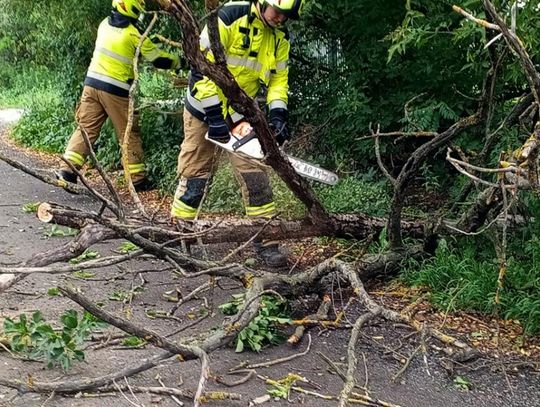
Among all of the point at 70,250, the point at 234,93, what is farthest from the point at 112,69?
the point at 70,250

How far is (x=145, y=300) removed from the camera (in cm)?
422

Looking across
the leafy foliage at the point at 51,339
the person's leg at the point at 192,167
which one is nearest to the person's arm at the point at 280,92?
the person's leg at the point at 192,167

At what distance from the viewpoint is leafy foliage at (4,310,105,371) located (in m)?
3.09

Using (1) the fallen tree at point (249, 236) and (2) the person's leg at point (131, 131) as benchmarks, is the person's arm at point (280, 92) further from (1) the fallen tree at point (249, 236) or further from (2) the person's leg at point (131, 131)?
(2) the person's leg at point (131, 131)

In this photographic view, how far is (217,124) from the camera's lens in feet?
15.6

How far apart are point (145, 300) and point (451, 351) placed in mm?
1828

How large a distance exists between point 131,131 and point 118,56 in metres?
0.81

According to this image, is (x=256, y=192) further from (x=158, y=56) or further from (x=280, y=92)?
(x=158, y=56)

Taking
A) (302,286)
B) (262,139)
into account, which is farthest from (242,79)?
(302,286)

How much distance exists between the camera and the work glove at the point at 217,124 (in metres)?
4.74

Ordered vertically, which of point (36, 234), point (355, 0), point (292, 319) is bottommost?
point (36, 234)

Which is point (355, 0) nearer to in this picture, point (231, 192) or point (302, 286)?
point (231, 192)

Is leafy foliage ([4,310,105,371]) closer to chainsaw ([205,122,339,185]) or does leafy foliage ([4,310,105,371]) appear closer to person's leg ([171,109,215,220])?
chainsaw ([205,122,339,185])

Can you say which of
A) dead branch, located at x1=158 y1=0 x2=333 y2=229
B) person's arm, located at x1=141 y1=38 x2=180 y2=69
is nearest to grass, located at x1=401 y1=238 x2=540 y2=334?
dead branch, located at x1=158 y1=0 x2=333 y2=229
